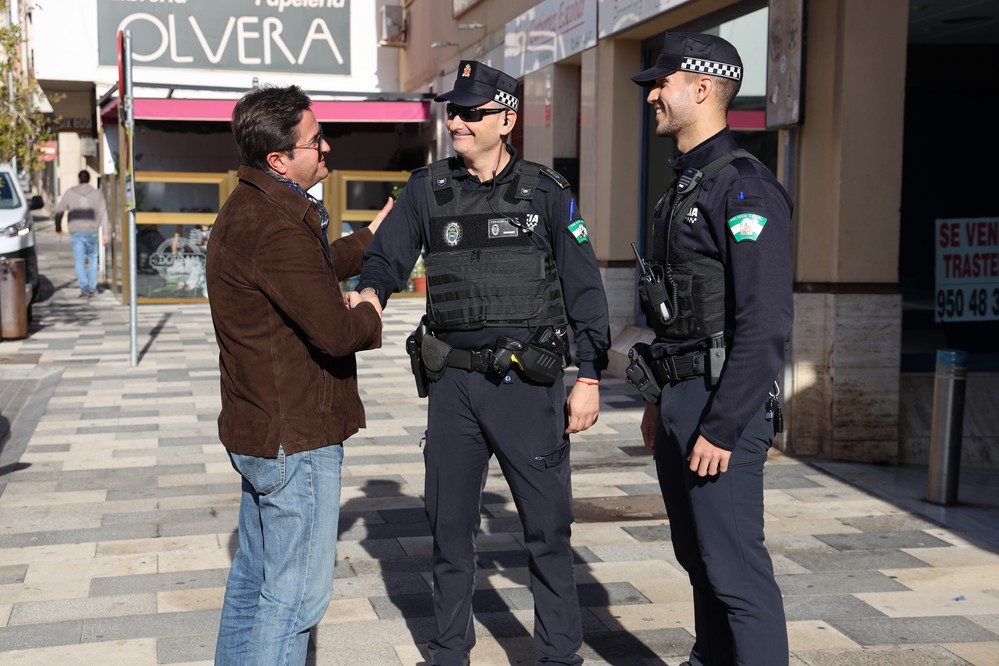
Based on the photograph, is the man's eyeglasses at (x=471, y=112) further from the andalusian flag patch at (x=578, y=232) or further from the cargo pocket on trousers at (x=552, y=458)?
the cargo pocket on trousers at (x=552, y=458)

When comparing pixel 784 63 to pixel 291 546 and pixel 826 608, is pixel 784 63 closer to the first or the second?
pixel 826 608

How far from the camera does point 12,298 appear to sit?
1376cm

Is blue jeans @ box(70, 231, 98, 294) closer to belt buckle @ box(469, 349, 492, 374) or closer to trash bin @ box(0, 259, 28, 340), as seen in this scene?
trash bin @ box(0, 259, 28, 340)

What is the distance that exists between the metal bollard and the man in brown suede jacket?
449cm

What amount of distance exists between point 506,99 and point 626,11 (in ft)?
24.9

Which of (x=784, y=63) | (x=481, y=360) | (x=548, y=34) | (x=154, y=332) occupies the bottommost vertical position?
(x=154, y=332)

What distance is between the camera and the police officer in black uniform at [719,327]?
3207 millimetres

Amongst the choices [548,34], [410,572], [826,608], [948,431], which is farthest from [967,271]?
[548,34]

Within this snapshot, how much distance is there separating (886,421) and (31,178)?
69.9 meters

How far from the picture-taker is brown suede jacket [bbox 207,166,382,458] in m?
3.15

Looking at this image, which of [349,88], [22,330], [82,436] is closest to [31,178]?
[349,88]

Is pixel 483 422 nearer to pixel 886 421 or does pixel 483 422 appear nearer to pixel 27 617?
pixel 27 617

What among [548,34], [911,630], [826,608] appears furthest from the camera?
[548,34]

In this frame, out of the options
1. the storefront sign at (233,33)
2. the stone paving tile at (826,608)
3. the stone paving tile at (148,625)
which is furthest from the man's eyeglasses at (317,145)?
the storefront sign at (233,33)
